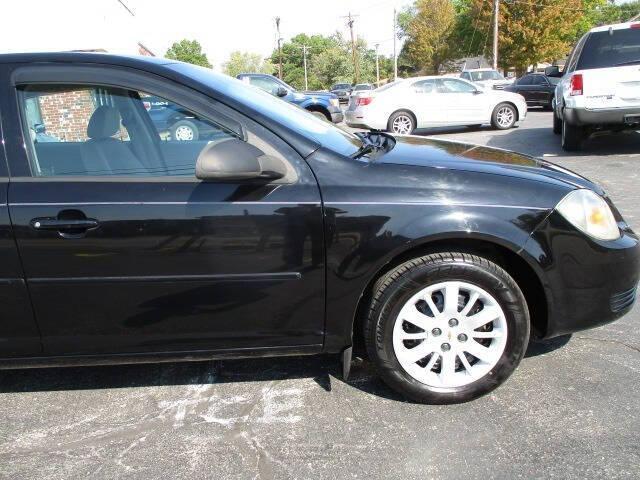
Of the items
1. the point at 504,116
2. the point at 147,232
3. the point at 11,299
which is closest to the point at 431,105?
the point at 504,116

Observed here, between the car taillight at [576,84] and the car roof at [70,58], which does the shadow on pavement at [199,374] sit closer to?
the car roof at [70,58]

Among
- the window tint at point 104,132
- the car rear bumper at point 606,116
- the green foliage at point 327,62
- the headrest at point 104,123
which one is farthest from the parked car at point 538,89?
the green foliage at point 327,62

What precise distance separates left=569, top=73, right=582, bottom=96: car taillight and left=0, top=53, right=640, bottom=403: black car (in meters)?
6.02

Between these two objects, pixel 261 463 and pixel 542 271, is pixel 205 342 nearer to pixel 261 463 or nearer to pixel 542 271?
pixel 261 463

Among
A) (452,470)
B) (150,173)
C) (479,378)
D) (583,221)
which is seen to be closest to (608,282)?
(583,221)

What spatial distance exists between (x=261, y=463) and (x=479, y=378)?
1.10 meters

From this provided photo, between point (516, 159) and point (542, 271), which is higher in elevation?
point (516, 159)

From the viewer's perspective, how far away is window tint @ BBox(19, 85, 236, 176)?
248 cm

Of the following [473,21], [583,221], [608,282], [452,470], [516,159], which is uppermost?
[473,21]

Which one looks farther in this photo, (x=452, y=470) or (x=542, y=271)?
(x=542, y=271)

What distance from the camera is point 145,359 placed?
8.50 feet

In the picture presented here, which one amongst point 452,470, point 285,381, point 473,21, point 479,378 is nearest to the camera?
point 452,470

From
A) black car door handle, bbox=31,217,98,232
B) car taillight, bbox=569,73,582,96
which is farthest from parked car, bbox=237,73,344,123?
black car door handle, bbox=31,217,98,232

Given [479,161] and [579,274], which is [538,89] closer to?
[479,161]
